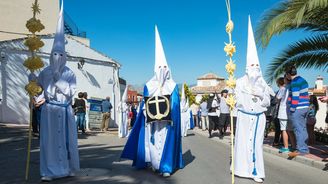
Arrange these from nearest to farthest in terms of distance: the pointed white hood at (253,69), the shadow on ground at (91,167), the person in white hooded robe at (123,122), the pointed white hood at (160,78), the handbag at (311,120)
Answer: the shadow on ground at (91,167)
the pointed white hood at (253,69)
the pointed white hood at (160,78)
the handbag at (311,120)
the person in white hooded robe at (123,122)

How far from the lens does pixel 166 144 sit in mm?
7617

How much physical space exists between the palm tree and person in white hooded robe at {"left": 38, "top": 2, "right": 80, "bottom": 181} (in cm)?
568

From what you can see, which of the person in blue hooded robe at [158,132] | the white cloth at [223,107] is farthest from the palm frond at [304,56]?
the person in blue hooded robe at [158,132]

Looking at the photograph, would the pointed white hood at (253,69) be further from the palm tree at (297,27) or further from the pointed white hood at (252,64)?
the palm tree at (297,27)

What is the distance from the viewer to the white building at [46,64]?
2067cm

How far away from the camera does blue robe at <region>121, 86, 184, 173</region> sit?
7559 millimetres

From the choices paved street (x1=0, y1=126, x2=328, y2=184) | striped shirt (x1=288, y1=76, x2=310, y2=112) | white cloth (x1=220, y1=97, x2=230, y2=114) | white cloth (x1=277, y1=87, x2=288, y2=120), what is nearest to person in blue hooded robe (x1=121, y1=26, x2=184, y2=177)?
paved street (x1=0, y1=126, x2=328, y2=184)

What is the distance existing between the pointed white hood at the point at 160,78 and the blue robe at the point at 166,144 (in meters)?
0.13

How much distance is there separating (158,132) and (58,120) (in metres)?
2.02

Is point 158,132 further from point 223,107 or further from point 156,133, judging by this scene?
point 223,107

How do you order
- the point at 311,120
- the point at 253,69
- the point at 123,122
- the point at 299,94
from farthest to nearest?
the point at 123,122, the point at 311,120, the point at 299,94, the point at 253,69

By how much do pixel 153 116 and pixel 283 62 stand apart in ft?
22.9

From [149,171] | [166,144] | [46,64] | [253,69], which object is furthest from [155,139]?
[46,64]

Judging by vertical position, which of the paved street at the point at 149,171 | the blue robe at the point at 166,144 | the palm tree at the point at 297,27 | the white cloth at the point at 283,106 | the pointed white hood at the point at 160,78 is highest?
the palm tree at the point at 297,27
